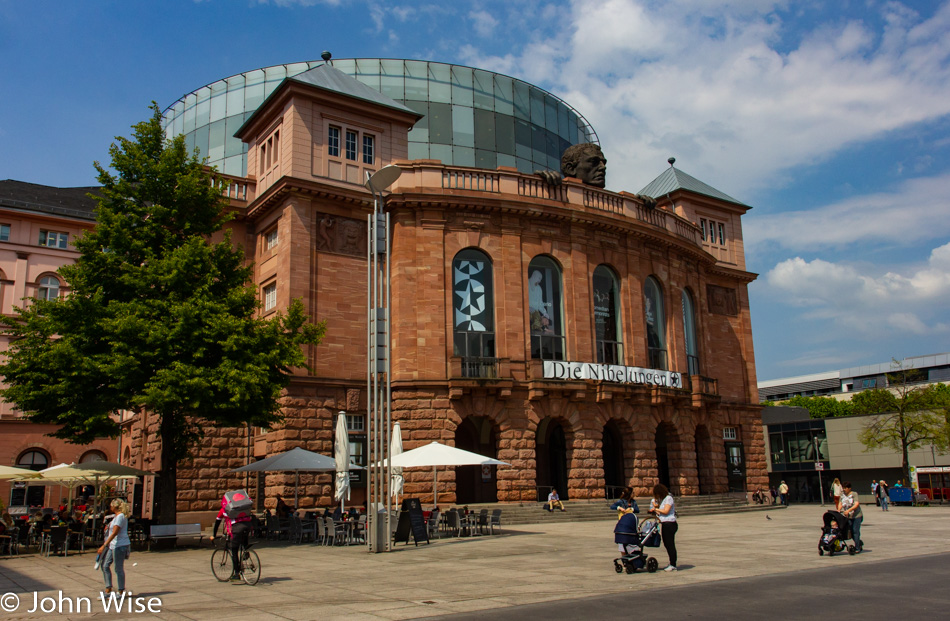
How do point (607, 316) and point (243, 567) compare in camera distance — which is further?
point (607, 316)

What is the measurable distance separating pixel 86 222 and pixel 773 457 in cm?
5375

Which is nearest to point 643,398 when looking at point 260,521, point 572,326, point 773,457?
point 572,326

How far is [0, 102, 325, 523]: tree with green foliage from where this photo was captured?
20391 mm

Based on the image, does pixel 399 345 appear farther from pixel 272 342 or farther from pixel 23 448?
pixel 23 448

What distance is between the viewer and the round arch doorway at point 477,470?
3512cm

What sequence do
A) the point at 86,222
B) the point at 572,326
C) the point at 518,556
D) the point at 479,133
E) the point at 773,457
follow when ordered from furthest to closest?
the point at 773,457 < the point at 479,133 < the point at 86,222 < the point at 572,326 < the point at 518,556

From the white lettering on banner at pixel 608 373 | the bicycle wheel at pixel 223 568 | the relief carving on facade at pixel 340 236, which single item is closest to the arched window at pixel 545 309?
the white lettering on banner at pixel 608 373

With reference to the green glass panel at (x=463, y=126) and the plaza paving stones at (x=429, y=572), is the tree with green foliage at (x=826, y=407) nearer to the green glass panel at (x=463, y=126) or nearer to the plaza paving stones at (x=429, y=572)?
the green glass panel at (x=463, y=126)

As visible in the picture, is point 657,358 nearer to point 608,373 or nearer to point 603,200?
point 608,373

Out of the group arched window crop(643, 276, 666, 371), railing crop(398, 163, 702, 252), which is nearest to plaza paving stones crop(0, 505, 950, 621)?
arched window crop(643, 276, 666, 371)

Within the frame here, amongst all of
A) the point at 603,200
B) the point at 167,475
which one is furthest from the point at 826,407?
the point at 167,475

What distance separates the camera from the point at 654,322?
37906mm

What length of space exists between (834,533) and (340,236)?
72.0ft

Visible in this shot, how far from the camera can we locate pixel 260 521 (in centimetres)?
2661
